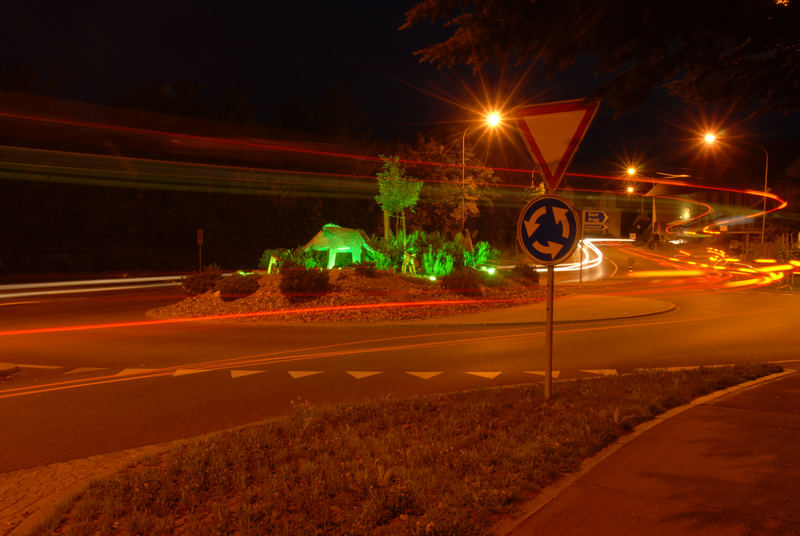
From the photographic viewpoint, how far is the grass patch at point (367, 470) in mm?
3900

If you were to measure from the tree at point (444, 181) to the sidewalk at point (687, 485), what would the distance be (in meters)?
37.8

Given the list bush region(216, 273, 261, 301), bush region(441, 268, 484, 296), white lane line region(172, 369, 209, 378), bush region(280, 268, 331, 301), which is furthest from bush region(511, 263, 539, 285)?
white lane line region(172, 369, 209, 378)

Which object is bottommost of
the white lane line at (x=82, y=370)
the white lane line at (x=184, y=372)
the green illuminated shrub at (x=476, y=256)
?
the white lane line at (x=82, y=370)

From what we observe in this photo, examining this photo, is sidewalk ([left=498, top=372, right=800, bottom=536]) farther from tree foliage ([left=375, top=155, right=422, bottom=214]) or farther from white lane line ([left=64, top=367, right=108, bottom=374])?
tree foliage ([left=375, top=155, right=422, bottom=214])

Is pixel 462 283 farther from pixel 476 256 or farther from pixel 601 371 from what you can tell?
pixel 601 371

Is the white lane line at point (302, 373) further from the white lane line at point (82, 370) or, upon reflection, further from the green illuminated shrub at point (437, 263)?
the green illuminated shrub at point (437, 263)

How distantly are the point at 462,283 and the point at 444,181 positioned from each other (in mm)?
25693

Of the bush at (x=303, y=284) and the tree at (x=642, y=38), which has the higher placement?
the tree at (x=642, y=38)

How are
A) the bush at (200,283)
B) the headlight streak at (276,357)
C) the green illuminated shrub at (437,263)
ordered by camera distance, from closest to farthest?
1. the headlight streak at (276,357)
2. the bush at (200,283)
3. the green illuminated shrub at (437,263)

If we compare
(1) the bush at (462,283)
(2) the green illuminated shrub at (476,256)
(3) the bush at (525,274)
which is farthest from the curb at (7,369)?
(3) the bush at (525,274)

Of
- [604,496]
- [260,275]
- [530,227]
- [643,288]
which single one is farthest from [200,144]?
[604,496]

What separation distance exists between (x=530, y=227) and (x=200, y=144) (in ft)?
122

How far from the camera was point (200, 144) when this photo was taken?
39812 mm

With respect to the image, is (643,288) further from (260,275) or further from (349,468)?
(349,468)
